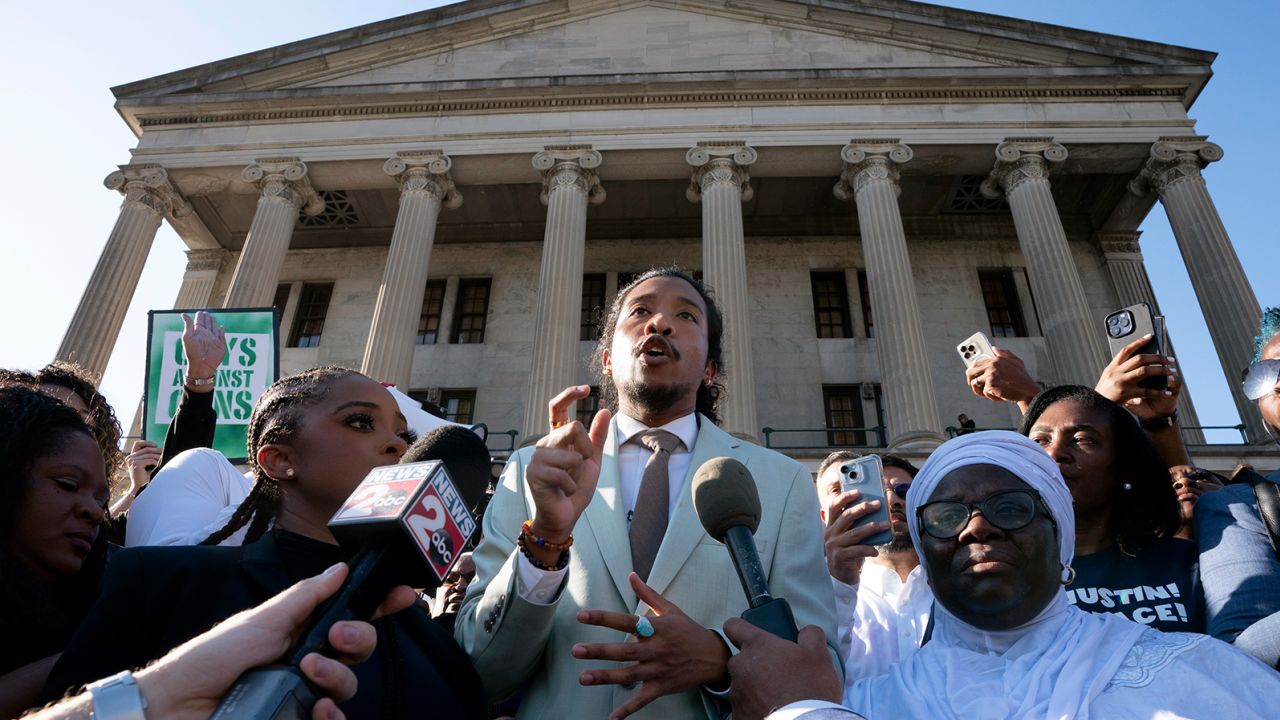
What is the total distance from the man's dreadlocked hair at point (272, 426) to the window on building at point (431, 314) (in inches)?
835

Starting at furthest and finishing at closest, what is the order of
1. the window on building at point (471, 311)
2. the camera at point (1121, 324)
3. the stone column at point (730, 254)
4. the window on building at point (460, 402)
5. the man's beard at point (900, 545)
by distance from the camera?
the window on building at point (471, 311), the window on building at point (460, 402), the stone column at point (730, 254), the man's beard at point (900, 545), the camera at point (1121, 324)

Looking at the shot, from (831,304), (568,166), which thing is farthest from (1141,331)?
(831,304)

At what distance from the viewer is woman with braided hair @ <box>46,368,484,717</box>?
2100 mm

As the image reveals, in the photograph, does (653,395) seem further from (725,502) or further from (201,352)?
(201,352)

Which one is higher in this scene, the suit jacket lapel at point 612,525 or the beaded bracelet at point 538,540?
the suit jacket lapel at point 612,525

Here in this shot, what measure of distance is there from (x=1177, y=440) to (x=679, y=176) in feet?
61.5

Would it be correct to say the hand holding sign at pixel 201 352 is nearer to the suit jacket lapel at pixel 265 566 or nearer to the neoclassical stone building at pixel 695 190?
the suit jacket lapel at pixel 265 566

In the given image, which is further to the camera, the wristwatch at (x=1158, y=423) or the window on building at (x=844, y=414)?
the window on building at (x=844, y=414)

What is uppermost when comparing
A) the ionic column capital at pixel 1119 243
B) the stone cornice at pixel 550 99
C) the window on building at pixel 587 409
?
the stone cornice at pixel 550 99

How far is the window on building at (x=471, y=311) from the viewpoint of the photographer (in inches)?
947

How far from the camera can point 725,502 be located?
7.05ft

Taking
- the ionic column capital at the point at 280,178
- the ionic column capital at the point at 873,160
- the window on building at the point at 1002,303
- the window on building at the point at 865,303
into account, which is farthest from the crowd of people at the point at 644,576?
the window on building at the point at 1002,303

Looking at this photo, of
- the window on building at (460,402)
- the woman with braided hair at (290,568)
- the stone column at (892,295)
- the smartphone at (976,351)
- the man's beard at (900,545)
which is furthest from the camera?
the window on building at (460,402)

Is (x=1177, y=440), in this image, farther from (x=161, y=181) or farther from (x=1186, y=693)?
(x=161, y=181)
